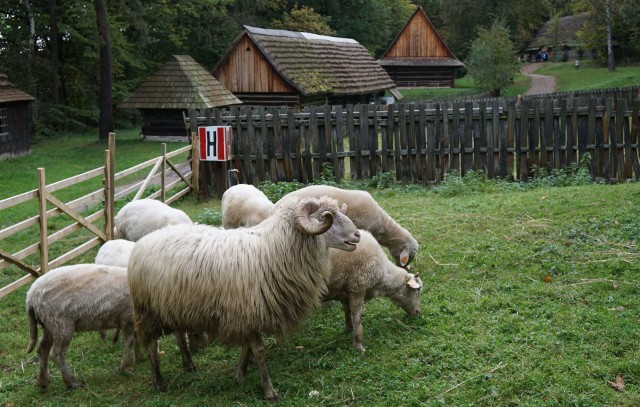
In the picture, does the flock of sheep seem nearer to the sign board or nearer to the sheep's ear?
the sheep's ear

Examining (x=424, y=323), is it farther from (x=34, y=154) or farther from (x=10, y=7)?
(x=10, y=7)

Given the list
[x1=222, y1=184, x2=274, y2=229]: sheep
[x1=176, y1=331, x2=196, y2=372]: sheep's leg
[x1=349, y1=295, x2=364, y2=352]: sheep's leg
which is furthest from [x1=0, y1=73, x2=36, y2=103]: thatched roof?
[x1=349, y1=295, x2=364, y2=352]: sheep's leg

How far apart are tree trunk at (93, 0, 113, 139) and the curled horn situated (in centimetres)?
2121

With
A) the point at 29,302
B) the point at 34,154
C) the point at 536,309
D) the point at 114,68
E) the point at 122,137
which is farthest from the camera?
the point at 114,68

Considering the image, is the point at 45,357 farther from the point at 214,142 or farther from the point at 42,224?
the point at 214,142

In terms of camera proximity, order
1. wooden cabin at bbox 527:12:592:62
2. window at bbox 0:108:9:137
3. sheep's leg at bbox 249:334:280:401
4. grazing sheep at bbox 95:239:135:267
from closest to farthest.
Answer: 1. sheep's leg at bbox 249:334:280:401
2. grazing sheep at bbox 95:239:135:267
3. window at bbox 0:108:9:137
4. wooden cabin at bbox 527:12:592:62

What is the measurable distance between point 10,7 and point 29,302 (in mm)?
28205

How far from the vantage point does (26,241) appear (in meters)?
12.1

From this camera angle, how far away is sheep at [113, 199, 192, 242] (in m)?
9.23

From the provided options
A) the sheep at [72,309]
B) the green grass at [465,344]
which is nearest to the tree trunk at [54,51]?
the green grass at [465,344]

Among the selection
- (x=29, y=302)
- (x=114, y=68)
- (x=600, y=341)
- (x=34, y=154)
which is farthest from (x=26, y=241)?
(x=114, y=68)

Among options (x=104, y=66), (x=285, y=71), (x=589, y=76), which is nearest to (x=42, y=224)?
(x=285, y=71)

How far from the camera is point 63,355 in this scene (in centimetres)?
650

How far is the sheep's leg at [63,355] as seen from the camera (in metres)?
6.46
